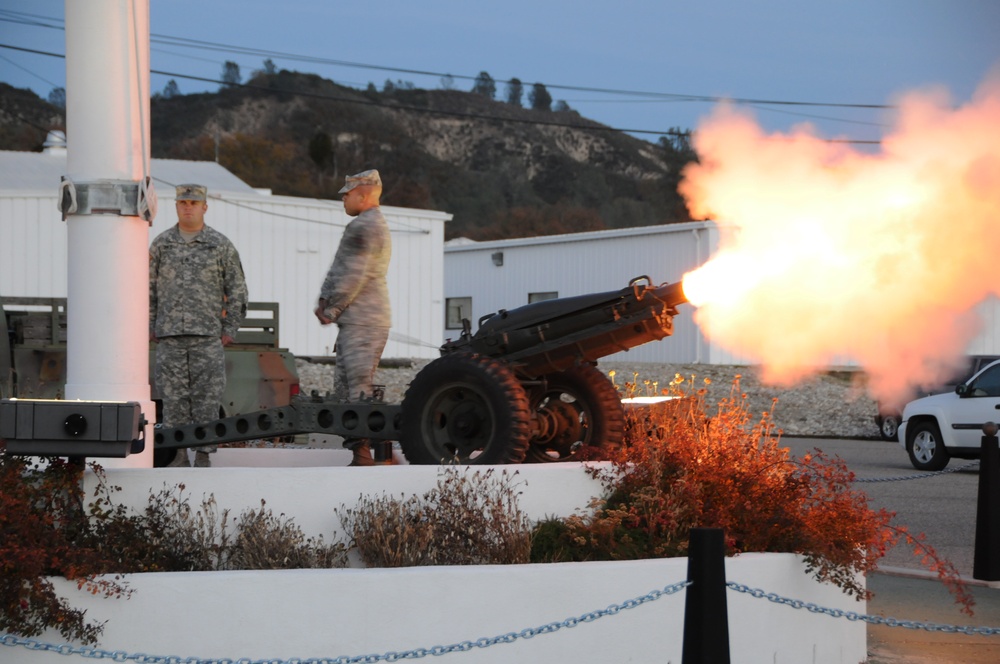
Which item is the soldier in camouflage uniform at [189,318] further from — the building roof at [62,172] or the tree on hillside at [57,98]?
the tree on hillside at [57,98]

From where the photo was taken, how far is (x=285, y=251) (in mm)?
29625

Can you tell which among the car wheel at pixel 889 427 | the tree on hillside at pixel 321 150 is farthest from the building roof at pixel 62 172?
the tree on hillside at pixel 321 150

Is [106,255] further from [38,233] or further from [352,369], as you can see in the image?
[38,233]

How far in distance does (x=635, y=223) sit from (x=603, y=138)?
60288 millimetres

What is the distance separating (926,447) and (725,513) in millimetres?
Answer: 13061

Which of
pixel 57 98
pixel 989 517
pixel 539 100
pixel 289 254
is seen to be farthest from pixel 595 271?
pixel 539 100

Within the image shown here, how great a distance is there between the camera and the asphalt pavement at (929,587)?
7.36 m

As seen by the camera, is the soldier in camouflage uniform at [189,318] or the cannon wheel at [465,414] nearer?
the cannon wheel at [465,414]

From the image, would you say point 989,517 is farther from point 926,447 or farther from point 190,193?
point 926,447

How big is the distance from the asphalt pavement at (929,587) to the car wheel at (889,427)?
808cm

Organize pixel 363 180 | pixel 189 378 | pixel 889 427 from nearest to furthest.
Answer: pixel 363 180 → pixel 189 378 → pixel 889 427

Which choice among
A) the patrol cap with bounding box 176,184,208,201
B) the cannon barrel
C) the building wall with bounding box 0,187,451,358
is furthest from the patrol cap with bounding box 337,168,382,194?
the building wall with bounding box 0,187,451,358

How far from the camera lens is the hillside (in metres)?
95.9

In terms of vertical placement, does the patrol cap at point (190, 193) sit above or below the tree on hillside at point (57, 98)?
below
